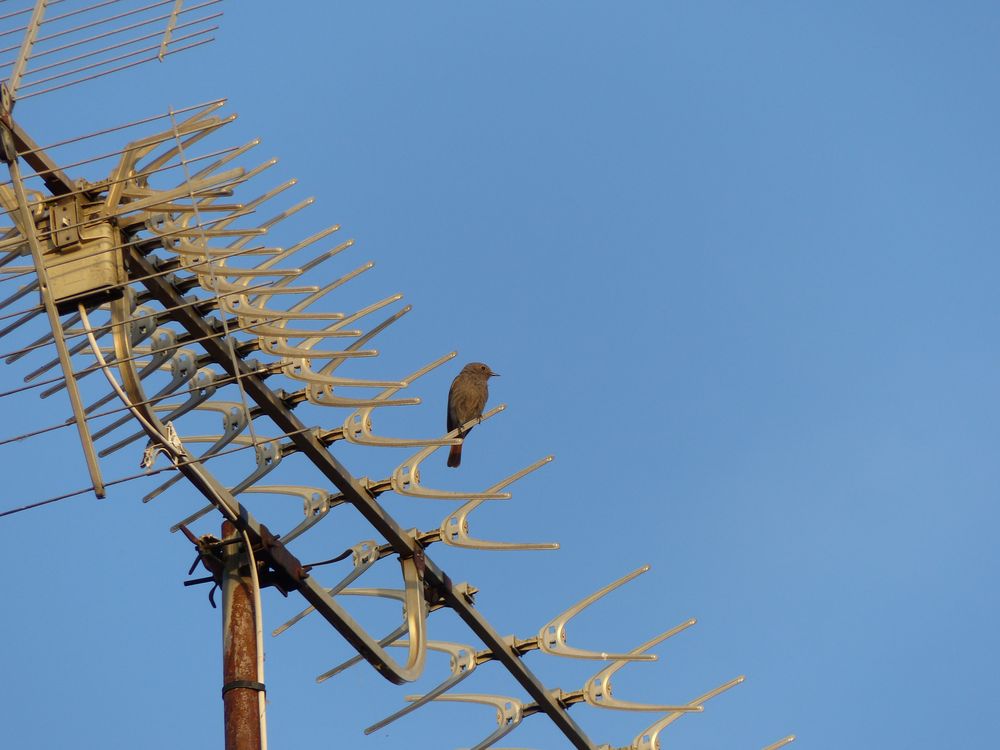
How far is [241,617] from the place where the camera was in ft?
19.4

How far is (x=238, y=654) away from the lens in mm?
5781

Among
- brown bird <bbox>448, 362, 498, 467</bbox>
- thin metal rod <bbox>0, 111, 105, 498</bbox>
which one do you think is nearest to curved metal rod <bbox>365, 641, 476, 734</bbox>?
thin metal rod <bbox>0, 111, 105, 498</bbox>

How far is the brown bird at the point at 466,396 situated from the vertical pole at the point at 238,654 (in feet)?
25.0

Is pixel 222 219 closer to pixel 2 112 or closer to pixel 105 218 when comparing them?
pixel 105 218

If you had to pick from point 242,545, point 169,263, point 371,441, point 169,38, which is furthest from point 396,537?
point 169,38

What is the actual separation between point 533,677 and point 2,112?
13.2 feet

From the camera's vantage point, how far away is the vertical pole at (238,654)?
18.3 ft

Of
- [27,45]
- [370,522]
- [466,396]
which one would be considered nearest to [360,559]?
[370,522]

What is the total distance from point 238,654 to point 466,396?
8161 millimetres

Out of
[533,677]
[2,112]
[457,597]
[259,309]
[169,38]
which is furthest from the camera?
[533,677]

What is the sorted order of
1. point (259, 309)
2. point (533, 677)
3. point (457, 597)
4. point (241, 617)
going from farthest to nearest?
point (533, 677), point (457, 597), point (259, 309), point (241, 617)

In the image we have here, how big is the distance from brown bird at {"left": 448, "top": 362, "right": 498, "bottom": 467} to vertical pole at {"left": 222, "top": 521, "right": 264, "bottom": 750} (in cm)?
763

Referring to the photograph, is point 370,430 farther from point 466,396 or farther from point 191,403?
point 466,396

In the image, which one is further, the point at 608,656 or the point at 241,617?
the point at 608,656
